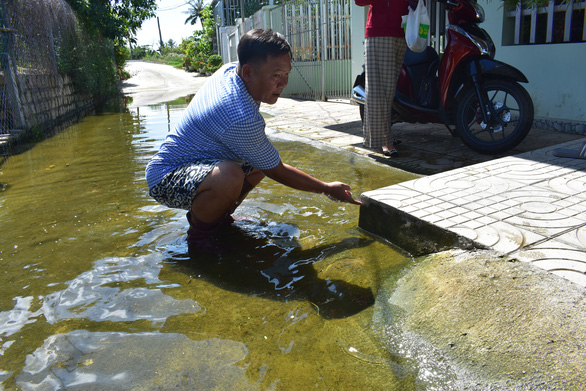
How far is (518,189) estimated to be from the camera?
2.93 m

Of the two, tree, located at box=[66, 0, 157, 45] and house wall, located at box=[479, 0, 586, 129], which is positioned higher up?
tree, located at box=[66, 0, 157, 45]

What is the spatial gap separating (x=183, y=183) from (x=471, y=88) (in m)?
3.05

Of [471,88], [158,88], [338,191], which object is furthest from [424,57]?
[158,88]

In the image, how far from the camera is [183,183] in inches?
100

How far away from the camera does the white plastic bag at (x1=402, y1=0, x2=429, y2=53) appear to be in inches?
163

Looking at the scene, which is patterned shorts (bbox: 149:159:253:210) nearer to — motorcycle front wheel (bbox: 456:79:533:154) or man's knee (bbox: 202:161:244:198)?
man's knee (bbox: 202:161:244:198)

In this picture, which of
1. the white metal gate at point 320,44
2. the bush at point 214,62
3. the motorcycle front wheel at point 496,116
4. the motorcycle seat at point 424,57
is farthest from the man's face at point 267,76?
the bush at point 214,62

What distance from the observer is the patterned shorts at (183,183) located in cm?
252

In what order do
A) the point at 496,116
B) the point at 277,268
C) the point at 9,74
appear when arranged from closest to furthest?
the point at 277,268, the point at 496,116, the point at 9,74

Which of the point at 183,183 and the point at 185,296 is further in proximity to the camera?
the point at 183,183

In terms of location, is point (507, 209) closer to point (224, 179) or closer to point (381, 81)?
point (224, 179)

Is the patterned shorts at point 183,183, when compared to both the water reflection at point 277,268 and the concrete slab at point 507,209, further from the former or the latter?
the concrete slab at point 507,209

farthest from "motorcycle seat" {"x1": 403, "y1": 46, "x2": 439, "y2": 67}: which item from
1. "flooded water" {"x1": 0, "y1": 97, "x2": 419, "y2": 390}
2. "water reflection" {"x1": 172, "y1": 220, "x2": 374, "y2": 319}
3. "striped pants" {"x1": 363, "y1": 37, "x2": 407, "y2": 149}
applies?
"water reflection" {"x1": 172, "y1": 220, "x2": 374, "y2": 319}

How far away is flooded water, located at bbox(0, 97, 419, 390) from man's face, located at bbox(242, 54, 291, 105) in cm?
90
